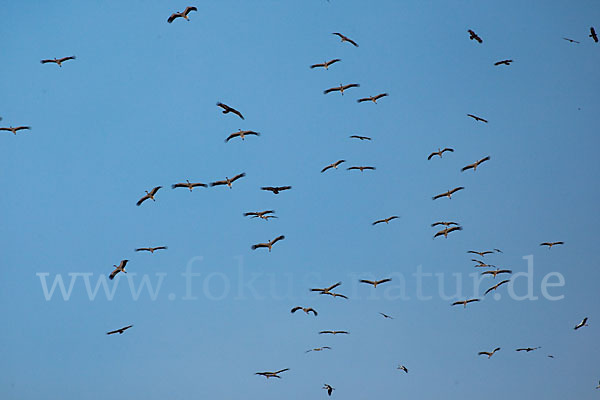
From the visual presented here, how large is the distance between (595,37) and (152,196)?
41.2 m

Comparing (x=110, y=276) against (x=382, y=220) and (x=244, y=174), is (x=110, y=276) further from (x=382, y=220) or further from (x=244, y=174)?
(x=382, y=220)

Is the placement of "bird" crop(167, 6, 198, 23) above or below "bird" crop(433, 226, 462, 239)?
above

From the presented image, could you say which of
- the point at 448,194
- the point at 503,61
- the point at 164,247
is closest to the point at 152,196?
the point at 164,247

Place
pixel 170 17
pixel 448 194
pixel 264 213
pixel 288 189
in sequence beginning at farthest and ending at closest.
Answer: pixel 448 194, pixel 264 213, pixel 288 189, pixel 170 17

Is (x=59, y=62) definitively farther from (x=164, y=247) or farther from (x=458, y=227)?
(x=458, y=227)

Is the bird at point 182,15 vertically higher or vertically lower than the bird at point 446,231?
higher

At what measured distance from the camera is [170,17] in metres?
61.8

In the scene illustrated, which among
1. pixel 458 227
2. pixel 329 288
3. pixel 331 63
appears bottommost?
pixel 329 288

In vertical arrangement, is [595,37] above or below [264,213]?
above

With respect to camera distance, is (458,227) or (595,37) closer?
(595,37)

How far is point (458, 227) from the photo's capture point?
262 ft

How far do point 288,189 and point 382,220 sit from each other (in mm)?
14942

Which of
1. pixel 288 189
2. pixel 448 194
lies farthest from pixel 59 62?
pixel 448 194

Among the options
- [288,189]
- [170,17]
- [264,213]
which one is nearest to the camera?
[170,17]
